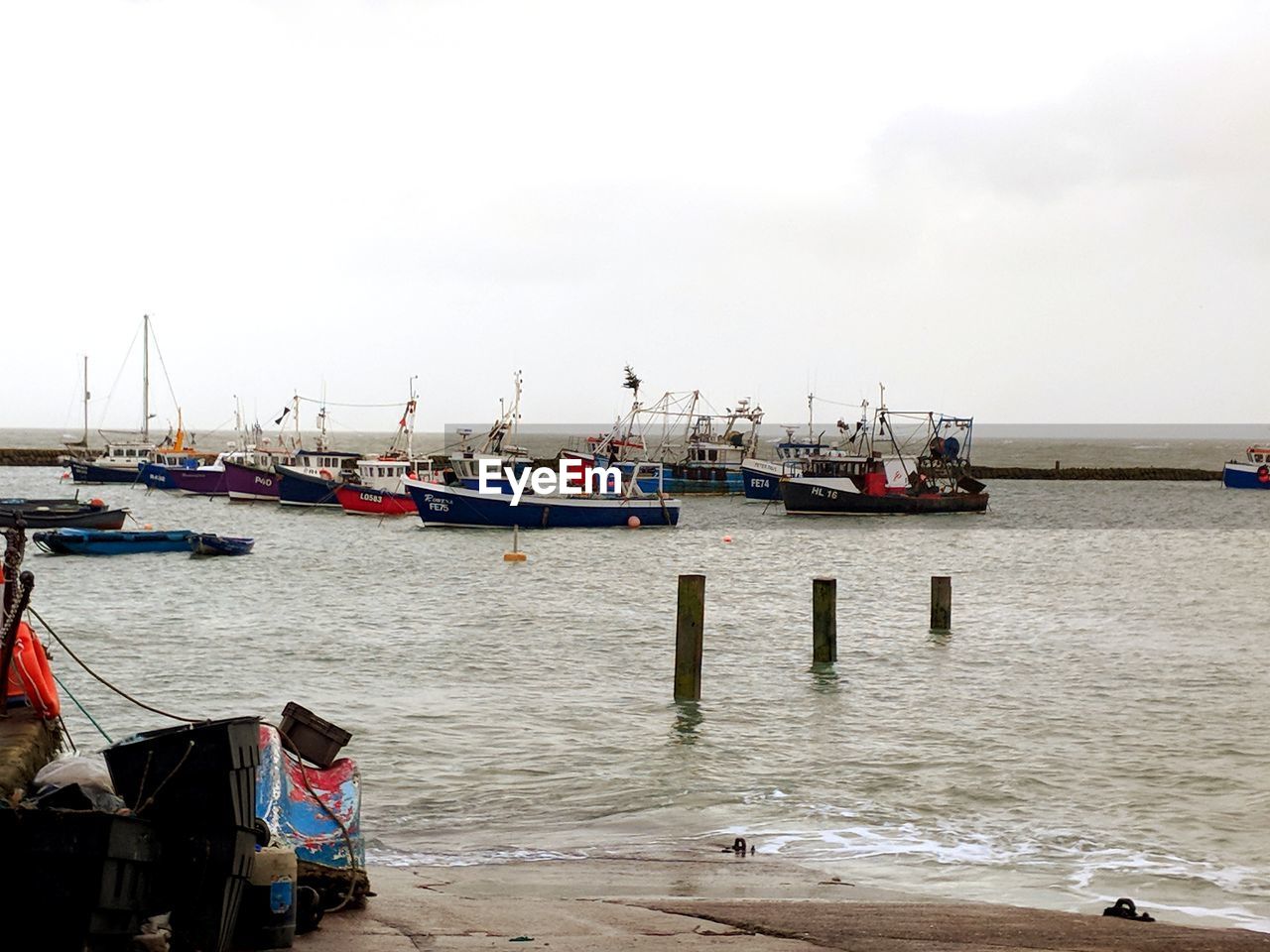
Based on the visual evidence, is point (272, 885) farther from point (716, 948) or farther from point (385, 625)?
point (385, 625)

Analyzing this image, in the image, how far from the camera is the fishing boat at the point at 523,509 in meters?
61.4

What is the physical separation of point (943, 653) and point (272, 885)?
19791mm

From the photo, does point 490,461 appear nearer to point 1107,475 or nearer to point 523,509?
point 523,509

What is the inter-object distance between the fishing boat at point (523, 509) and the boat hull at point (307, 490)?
14.3 metres

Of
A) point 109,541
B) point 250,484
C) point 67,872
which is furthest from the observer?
point 250,484

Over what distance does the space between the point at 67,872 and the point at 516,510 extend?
54808 mm

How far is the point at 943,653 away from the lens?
2583 centimetres

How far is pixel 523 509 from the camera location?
61.8 meters

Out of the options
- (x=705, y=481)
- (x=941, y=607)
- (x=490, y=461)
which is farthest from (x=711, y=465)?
(x=941, y=607)

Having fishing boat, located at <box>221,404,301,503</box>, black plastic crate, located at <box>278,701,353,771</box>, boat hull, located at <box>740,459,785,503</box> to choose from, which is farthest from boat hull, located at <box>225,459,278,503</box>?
black plastic crate, located at <box>278,701,353,771</box>

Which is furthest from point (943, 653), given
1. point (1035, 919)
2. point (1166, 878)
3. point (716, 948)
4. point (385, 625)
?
point (716, 948)

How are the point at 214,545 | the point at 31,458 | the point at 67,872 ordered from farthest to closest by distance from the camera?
the point at 31,458, the point at 214,545, the point at 67,872

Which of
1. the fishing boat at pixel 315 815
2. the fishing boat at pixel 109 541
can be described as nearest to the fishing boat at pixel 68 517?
the fishing boat at pixel 109 541

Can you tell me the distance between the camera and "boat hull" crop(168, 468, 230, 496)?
88.3 m
